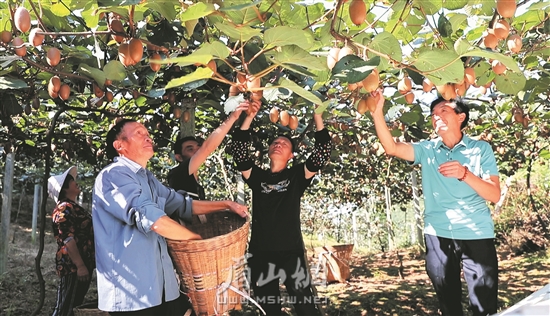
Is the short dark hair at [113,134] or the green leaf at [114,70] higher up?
the green leaf at [114,70]

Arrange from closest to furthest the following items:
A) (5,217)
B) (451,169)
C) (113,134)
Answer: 1. (451,169)
2. (113,134)
3. (5,217)

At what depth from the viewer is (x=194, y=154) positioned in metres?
2.00

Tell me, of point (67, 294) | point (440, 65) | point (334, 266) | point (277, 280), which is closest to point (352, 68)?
point (440, 65)

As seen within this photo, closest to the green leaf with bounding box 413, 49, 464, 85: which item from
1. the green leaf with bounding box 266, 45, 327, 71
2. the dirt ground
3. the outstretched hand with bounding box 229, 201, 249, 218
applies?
the green leaf with bounding box 266, 45, 327, 71

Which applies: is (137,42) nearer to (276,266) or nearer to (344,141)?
(276,266)

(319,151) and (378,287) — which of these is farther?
(378,287)

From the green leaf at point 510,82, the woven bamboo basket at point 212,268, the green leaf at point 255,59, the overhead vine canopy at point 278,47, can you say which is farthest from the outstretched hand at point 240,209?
the green leaf at point 510,82

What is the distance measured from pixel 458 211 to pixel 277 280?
91 cm

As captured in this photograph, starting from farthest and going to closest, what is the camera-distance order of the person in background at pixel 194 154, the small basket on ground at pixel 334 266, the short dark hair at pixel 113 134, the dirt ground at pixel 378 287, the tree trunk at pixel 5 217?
the tree trunk at pixel 5 217, the small basket on ground at pixel 334 266, the dirt ground at pixel 378 287, the person in background at pixel 194 154, the short dark hair at pixel 113 134

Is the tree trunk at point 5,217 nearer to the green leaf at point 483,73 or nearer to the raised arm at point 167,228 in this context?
the raised arm at point 167,228

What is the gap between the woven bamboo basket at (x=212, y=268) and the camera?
1.39 metres

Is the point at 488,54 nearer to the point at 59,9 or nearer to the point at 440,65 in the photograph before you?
the point at 440,65

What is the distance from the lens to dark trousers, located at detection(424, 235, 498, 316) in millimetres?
1601

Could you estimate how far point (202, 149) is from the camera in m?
1.93
